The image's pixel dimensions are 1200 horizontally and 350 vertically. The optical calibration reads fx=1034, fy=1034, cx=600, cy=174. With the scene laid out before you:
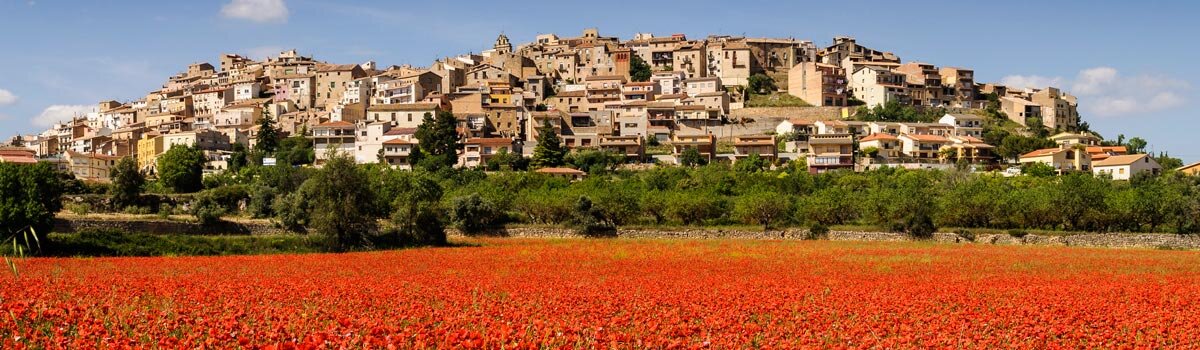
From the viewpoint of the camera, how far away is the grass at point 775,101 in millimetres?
115125

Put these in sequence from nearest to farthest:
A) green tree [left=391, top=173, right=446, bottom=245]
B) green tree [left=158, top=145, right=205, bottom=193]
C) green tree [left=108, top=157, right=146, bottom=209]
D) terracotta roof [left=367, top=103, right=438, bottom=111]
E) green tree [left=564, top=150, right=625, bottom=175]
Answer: green tree [left=391, top=173, right=446, bottom=245] < green tree [left=108, top=157, right=146, bottom=209] < green tree [left=158, top=145, right=205, bottom=193] < green tree [left=564, top=150, right=625, bottom=175] < terracotta roof [left=367, top=103, right=438, bottom=111]

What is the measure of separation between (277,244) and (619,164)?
49.0 meters

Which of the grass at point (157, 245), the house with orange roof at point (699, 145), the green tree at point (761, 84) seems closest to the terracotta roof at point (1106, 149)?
the house with orange roof at point (699, 145)

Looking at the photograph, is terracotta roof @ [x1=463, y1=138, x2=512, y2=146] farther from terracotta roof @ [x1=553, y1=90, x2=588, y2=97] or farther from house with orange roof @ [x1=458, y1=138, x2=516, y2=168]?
terracotta roof @ [x1=553, y1=90, x2=588, y2=97]

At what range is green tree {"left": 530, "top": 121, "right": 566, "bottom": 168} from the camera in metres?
86.1

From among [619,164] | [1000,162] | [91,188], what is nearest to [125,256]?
[91,188]

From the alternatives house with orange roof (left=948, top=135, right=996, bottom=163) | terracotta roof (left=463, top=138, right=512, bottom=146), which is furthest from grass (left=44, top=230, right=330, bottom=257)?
house with orange roof (left=948, top=135, right=996, bottom=163)

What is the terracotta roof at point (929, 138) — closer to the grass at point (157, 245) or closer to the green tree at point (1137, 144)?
the green tree at point (1137, 144)

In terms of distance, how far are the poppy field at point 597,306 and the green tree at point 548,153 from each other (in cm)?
5322

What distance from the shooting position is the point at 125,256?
118 ft

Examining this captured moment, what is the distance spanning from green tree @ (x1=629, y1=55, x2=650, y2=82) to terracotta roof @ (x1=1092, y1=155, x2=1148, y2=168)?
55.5 m

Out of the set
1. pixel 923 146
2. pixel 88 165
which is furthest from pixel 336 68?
pixel 923 146

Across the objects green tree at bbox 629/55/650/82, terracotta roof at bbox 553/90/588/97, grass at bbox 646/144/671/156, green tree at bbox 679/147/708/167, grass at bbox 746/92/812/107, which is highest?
green tree at bbox 629/55/650/82

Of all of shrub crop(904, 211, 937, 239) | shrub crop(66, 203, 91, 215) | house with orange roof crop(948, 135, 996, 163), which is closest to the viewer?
shrub crop(904, 211, 937, 239)
